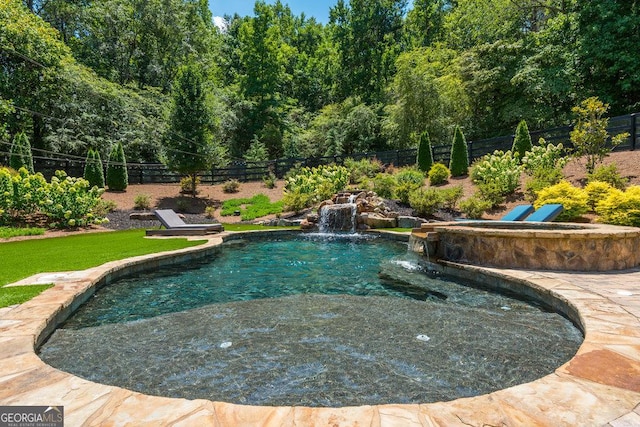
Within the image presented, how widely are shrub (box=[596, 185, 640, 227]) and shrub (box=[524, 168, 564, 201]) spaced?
3607mm

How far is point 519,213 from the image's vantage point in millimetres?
8719

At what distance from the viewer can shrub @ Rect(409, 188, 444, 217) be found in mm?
13031

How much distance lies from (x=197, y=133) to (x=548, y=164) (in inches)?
673

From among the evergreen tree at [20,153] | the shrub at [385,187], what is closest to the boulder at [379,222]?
the shrub at [385,187]

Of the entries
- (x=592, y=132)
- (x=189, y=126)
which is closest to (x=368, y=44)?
(x=189, y=126)

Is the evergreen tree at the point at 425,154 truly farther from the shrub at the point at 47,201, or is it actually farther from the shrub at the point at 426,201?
the shrub at the point at 47,201

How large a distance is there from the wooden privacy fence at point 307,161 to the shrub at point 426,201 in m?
7.36

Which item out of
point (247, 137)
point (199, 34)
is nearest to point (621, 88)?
point (247, 137)

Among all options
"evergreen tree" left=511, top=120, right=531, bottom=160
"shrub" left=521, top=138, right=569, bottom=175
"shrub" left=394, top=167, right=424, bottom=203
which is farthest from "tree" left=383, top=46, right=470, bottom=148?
"shrub" left=521, top=138, right=569, bottom=175

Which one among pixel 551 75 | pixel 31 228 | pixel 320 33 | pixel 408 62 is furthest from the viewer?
pixel 320 33

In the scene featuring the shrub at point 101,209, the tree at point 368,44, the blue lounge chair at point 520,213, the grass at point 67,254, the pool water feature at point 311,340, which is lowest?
the pool water feature at point 311,340

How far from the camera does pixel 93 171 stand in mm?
19016

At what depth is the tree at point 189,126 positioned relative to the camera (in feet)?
61.2

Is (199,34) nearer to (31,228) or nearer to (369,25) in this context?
(369,25)
